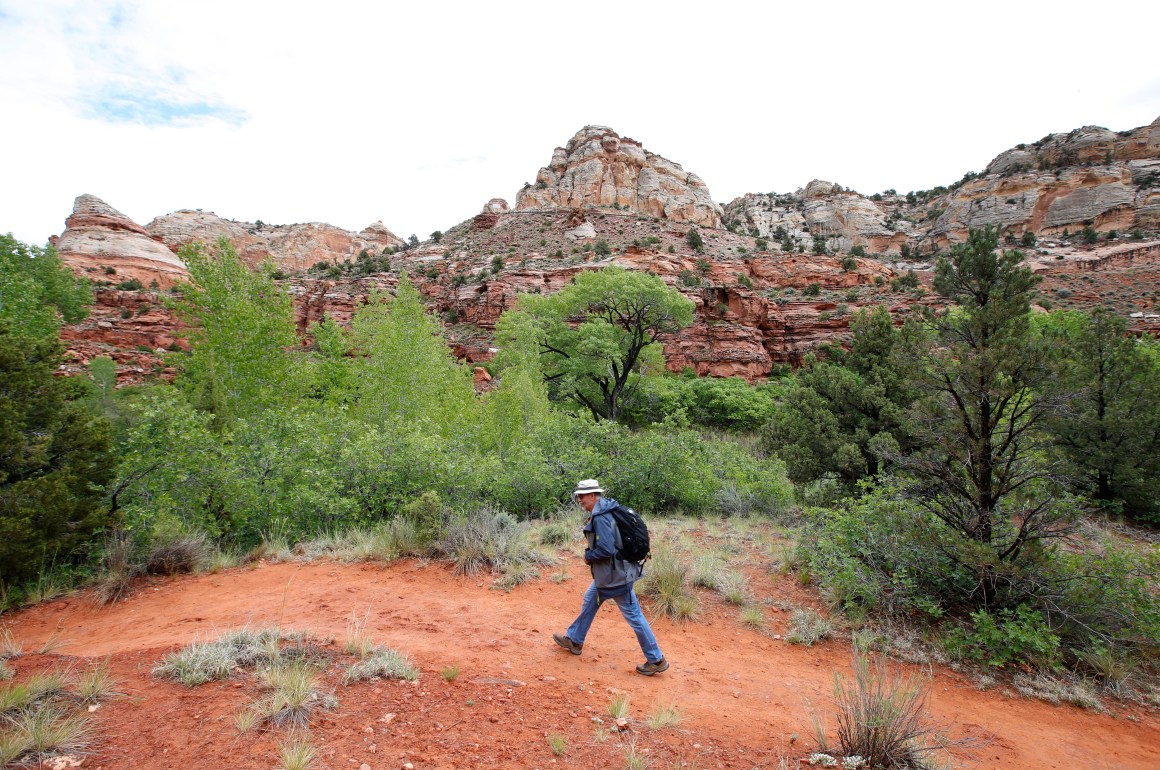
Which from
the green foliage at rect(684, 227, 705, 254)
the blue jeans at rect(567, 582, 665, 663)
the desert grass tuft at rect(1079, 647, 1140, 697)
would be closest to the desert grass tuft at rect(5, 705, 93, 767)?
the blue jeans at rect(567, 582, 665, 663)

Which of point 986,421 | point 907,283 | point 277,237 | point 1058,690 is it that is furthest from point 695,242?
point 277,237

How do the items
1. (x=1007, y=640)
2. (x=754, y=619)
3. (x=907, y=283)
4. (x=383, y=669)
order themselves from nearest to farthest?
(x=383, y=669) < (x=1007, y=640) < (x=754, y=619) < (x=907, y=283)

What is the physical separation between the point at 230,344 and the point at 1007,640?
14.5 m

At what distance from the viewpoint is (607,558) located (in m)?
4.27

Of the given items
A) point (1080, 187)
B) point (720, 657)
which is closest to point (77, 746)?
point (720, 657)

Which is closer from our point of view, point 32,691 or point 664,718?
point 32,691

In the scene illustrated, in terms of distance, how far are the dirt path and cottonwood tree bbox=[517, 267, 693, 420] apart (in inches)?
710

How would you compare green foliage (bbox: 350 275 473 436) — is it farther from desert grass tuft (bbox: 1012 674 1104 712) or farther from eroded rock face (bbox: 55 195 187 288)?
eroded rock face (bbox: 55 195 187 288)

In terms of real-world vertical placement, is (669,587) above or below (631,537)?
below

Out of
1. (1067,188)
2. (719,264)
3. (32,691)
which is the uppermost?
(1067,188)

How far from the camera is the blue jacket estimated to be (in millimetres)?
4246

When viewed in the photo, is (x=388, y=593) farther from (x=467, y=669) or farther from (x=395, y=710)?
(x=395, y=710)

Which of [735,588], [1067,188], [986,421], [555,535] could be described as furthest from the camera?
[1067,188]

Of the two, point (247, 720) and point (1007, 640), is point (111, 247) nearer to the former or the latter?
point (247, 720)
